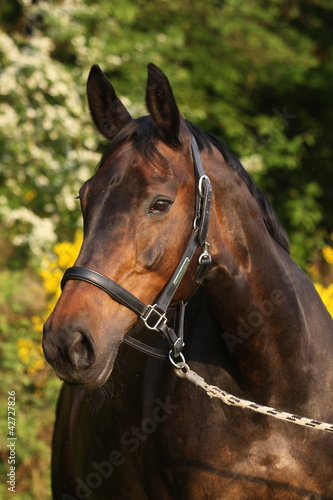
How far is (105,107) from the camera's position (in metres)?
2.79

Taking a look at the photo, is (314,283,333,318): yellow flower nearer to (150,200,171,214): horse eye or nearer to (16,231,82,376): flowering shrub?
(16,231,82,376): flowering shrub

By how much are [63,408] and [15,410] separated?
6.27 ft

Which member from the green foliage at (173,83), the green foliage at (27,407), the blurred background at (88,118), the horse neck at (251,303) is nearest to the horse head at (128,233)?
the horse neck at (251,303)

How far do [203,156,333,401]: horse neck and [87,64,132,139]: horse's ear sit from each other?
501 mm

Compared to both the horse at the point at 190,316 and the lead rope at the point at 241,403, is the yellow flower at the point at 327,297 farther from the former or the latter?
the lead rope at the point at 241,403

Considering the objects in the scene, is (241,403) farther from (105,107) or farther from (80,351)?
(105,107)

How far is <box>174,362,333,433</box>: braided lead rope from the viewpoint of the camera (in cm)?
247

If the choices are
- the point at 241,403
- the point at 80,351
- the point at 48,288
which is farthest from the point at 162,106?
the point at 48,288

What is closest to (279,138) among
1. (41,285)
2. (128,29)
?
(128,29)

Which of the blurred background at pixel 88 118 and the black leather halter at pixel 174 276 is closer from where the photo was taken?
the black leather halter at pixel 174 276

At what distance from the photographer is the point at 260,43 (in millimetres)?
12281

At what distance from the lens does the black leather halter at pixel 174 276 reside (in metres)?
2.27

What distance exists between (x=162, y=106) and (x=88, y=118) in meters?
6.66

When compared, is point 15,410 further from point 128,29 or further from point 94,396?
point 128,29
